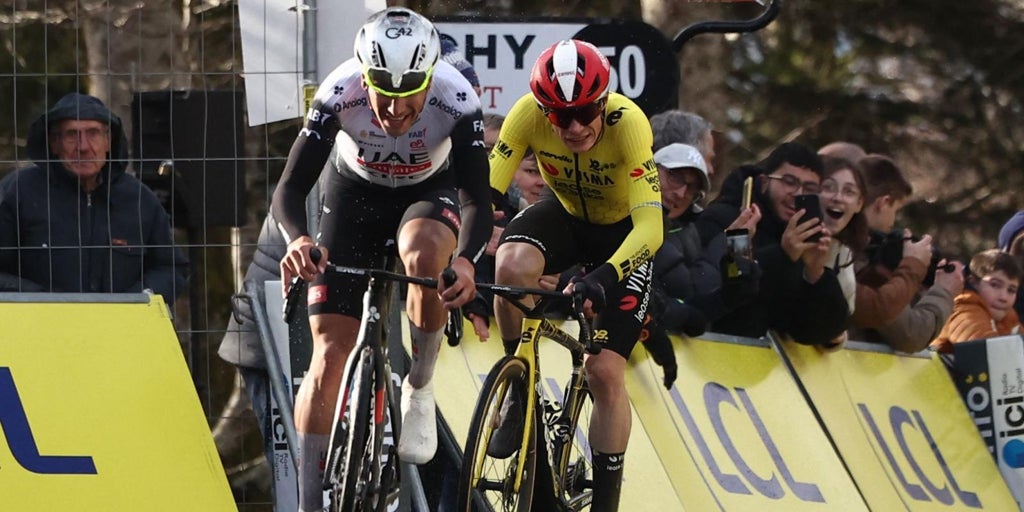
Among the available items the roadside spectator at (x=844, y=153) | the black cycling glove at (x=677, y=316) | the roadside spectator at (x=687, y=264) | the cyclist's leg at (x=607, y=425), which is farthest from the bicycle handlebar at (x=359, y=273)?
the roadside spectator at (x=844, y=153)

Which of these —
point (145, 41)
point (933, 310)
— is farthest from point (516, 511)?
point (145, 41)

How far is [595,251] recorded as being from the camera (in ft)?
28.5

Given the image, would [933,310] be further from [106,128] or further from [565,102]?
[106,128]

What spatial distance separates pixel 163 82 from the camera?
366 inches

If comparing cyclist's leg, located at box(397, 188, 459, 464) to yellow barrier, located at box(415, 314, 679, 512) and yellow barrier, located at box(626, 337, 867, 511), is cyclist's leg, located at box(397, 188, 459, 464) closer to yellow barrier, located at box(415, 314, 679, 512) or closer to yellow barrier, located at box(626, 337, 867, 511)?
yellow barrier, located at box(415, 314, 679, 512)

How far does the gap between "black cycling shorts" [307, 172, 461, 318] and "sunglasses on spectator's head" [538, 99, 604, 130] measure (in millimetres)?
543

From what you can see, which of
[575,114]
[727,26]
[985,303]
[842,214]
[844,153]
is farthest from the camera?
[985,303]

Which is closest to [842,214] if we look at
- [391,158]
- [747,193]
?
[747,193]

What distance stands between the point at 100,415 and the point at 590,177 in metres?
2.31

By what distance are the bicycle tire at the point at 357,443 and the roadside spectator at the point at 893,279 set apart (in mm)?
5008

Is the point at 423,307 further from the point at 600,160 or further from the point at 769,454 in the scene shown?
the point at 769,454

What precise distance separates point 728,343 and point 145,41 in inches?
188

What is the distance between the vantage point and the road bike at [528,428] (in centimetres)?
743

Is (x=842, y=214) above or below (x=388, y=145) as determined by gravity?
below
